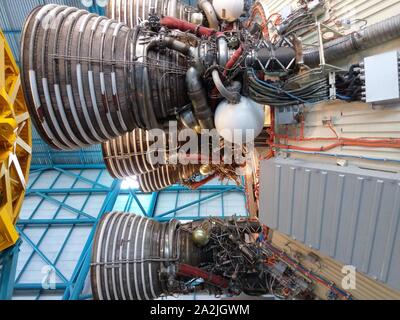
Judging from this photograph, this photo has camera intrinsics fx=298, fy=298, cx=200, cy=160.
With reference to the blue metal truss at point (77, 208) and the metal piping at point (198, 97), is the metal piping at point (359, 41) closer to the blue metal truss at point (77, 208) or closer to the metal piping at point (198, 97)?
the metal piping at point (198, 97)

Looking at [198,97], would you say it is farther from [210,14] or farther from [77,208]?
[77,208]

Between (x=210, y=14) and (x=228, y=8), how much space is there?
15.3 inches

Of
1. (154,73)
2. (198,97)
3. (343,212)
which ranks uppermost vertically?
(154,73)

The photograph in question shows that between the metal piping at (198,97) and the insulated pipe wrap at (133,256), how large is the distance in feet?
8.42

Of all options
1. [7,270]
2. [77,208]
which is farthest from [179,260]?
[77,208]

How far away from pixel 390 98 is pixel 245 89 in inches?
77.1

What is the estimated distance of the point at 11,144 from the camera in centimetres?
432

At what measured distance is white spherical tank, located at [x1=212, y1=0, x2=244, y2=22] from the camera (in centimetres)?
500

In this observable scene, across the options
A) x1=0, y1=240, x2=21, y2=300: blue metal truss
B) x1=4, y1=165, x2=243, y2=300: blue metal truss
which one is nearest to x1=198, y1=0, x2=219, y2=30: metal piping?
x1=0, y1=240, x2=21, y2=300: blue metal truss

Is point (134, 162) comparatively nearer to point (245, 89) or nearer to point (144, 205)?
point (245, 89)

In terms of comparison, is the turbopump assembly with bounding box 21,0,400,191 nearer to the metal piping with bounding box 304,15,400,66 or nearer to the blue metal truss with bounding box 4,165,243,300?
the metal piping with bounding box 304,15,400,66

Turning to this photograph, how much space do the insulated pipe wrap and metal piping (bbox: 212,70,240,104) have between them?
321cm

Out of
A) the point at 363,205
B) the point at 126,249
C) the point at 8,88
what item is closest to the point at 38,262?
the point at 126,249

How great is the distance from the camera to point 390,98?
2824 millimetres
